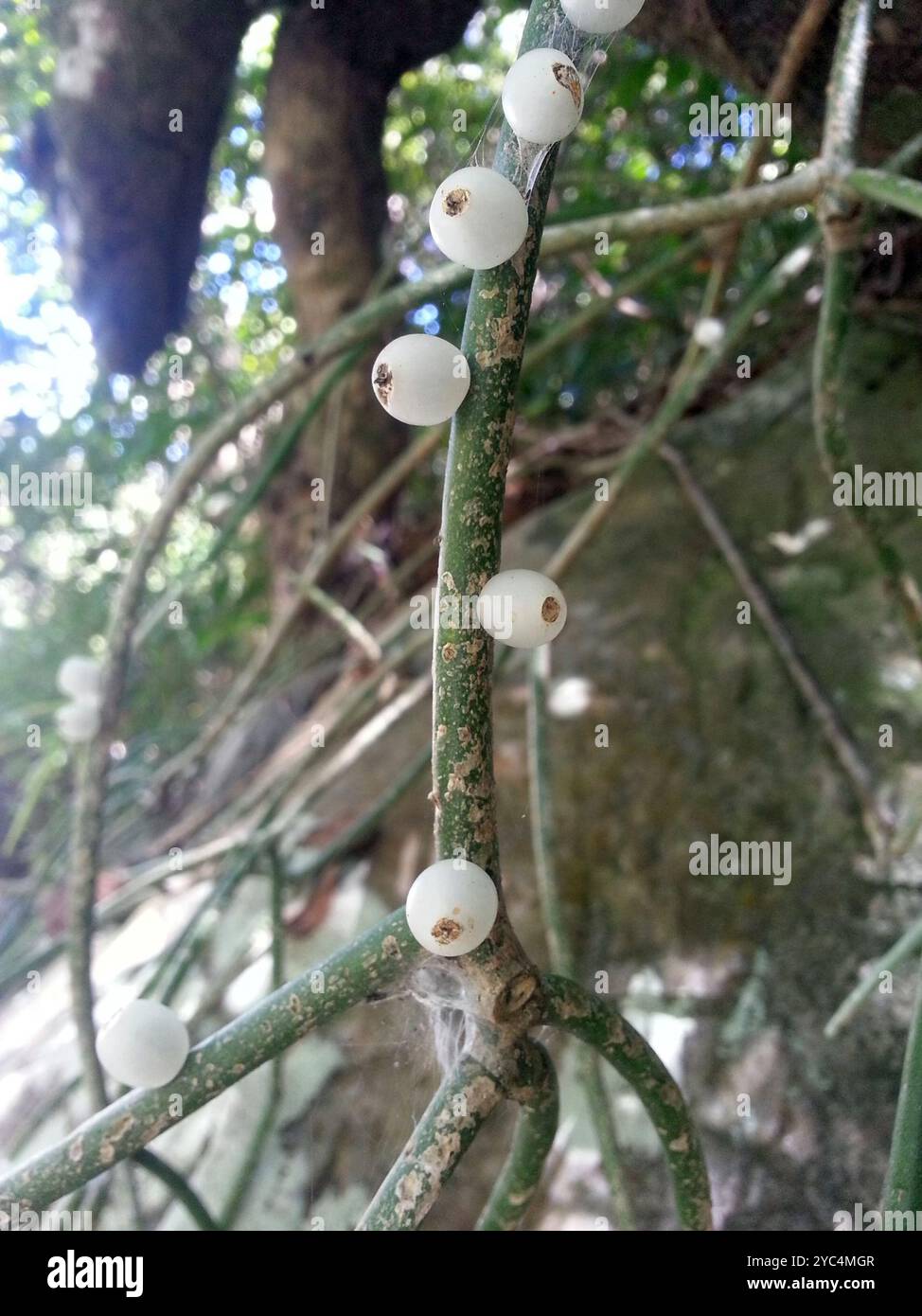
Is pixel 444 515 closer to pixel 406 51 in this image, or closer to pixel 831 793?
pixel 831 793

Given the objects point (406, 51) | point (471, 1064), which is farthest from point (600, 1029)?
point (406, 51)

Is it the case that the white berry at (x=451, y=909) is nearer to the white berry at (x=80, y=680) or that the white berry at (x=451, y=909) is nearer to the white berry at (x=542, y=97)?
the white berry at (x=542, y=97)

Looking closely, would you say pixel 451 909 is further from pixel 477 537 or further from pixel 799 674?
pixel 799 674

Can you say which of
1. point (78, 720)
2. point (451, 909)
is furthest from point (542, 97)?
point (78, 720)

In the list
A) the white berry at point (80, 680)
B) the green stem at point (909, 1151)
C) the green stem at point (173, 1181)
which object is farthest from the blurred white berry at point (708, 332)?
the green stem at point (173, 1181)

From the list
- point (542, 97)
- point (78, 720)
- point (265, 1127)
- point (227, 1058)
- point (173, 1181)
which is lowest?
point (265, 1127)
